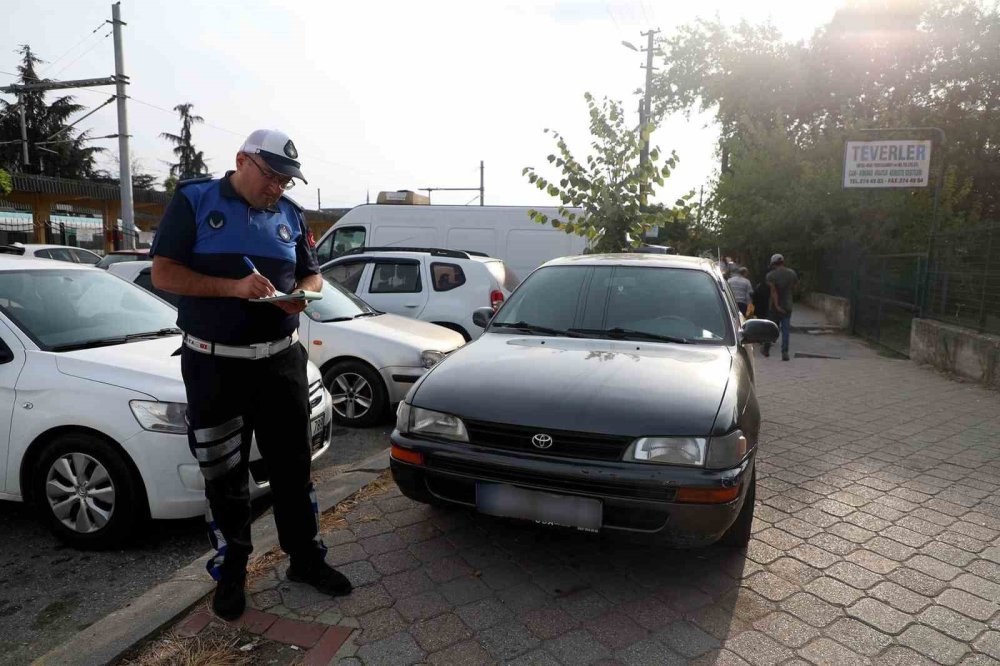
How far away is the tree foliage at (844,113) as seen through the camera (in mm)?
17469

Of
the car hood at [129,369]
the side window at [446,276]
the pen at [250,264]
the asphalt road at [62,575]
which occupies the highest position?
the pen at [250,264]

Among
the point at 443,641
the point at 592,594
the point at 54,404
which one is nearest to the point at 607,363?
the point at 592,594

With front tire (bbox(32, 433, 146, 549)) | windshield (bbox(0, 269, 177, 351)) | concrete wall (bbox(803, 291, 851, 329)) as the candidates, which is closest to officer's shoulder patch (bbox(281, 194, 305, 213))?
front tire (bbox(32, 433, 146, 549))

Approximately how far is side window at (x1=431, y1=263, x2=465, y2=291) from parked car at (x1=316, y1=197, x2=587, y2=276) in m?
4.35

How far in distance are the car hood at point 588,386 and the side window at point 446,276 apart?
4.72m

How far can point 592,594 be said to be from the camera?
305cm

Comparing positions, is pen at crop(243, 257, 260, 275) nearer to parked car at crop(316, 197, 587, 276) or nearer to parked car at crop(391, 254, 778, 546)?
parked car at crop(391, 254, 778, 546)

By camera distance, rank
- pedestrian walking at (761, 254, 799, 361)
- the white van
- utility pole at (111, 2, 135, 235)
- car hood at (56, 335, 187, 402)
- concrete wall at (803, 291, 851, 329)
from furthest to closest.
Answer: utility pole at (111, 2, 135, 235), concrete wall at (803, 291, 851, 329), the white van, pedestrian walking at (761, 254, 799, 361), car hood at (56, 335, 187, 402)

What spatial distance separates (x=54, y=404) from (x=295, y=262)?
5.28 feet

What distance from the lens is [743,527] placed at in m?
3.40

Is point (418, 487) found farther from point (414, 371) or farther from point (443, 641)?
point (414, 371)

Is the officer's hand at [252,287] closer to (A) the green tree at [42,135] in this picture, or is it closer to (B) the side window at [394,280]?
(B) the side window at [394,280]

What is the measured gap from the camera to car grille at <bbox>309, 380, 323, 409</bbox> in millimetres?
4309

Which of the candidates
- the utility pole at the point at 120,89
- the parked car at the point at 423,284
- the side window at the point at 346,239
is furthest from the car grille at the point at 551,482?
the utility pole at the point at 120,89
